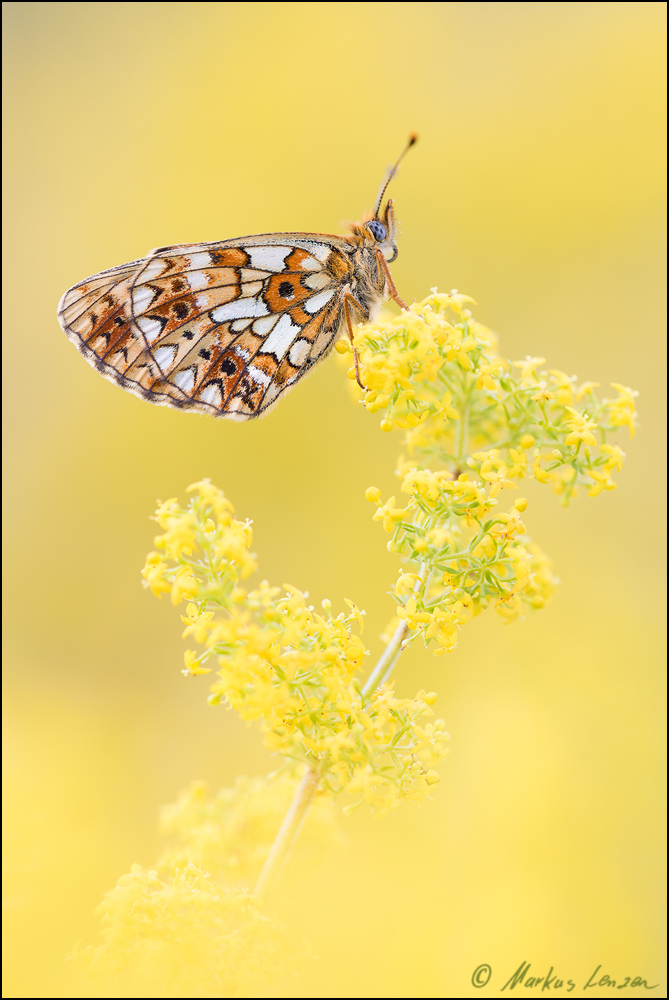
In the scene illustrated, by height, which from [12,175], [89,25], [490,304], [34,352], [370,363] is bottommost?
[370,363]

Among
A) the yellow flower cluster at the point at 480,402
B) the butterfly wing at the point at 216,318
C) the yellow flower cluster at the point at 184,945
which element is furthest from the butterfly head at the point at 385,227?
the yellow flower cluster at the point at 184,945

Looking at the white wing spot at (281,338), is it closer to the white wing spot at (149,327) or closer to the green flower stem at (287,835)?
the white wing spot at (149,327)

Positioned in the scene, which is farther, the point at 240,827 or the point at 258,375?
the point at 258,375

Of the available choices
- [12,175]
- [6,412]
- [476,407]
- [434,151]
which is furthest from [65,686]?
[434,151]

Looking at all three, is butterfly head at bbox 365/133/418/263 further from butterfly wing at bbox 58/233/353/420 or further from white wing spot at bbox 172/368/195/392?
white wing spot at bbox 172/368/195/392

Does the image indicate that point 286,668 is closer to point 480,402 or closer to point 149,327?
point 480,402

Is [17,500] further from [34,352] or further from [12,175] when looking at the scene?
[12,175]

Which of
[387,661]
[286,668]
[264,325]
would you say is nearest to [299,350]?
[264,325]
